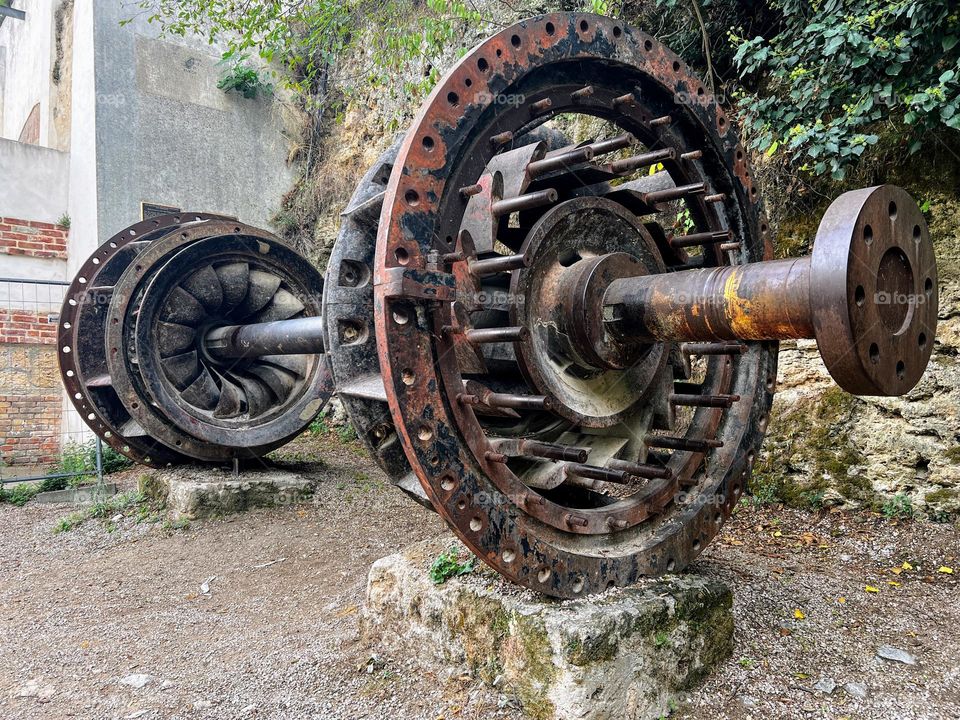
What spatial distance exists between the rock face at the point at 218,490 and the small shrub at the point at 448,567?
297 cm

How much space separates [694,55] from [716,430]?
3.42 m

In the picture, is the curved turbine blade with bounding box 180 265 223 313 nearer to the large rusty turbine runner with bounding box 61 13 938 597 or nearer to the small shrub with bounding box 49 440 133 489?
the small shrub with bounding box 49 440 133 489

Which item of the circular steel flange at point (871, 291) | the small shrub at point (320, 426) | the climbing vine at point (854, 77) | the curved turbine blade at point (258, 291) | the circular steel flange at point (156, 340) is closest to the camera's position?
the circular steel flange at point (871, 291)

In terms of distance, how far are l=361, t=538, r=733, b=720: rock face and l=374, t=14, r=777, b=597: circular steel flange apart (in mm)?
106

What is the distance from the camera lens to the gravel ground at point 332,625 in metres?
2.39

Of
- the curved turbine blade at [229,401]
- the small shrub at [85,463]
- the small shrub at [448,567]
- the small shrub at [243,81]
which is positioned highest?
the small shrub at [243,81]

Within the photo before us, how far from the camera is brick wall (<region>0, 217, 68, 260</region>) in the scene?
8.07 metres

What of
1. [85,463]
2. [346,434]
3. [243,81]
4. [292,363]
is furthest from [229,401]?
[243,81]

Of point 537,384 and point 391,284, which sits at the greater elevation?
point 391,284

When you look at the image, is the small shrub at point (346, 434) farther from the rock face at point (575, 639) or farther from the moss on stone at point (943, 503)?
the moss on stone at point (943, 503)

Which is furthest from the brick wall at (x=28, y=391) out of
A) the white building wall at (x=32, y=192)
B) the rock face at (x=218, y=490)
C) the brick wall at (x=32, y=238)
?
the rock face at (x=218, y=490)

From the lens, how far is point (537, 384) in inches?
87.4

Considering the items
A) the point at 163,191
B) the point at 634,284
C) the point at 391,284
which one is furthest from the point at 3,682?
the point at 163,191

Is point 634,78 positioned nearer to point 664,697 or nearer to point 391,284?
point 391,284
